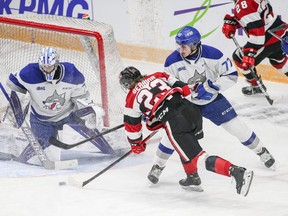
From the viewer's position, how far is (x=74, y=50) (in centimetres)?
577

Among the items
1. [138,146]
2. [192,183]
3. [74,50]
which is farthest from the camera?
[74,50]

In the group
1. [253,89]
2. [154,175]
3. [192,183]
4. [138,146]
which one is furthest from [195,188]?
[253,89]

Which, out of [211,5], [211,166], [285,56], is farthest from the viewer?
[211,5]

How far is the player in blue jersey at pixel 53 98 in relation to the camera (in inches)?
204

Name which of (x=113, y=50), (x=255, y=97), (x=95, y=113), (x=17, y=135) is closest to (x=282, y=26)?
(x=255, y=97)

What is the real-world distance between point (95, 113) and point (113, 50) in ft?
2.53

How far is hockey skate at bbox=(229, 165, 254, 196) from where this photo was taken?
4410 millimetres

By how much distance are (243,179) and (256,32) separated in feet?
6.06

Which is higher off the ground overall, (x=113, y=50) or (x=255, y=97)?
(x=113, y=50)

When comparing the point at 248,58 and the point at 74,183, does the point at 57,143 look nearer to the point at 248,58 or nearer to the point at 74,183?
the point at 74,183

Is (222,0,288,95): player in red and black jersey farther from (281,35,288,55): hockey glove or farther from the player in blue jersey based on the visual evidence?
the player in blue jersey

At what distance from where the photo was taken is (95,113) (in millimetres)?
5258

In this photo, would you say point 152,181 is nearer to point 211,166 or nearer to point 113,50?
point 211,166

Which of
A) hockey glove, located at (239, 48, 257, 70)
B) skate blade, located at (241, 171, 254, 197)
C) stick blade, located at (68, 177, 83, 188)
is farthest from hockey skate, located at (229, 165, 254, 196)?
hockey glove, located at (239, 48, 257, 70)
